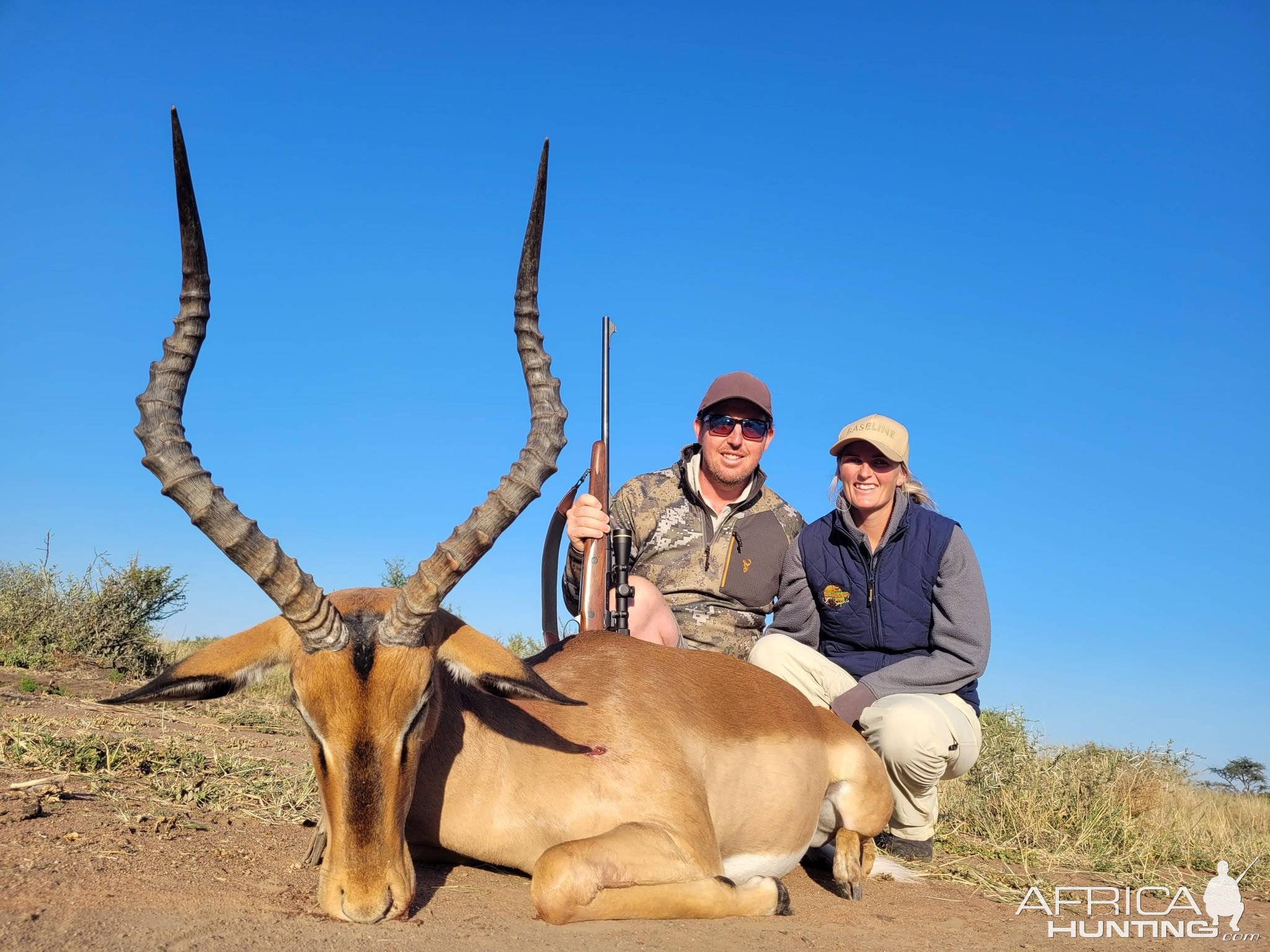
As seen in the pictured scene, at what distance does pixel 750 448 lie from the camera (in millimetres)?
8773

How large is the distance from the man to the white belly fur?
247 cm

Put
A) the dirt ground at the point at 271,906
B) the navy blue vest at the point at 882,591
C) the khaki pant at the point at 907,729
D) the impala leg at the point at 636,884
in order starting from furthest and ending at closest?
the navy blue vest at the point at 882,591
the khaki pant at the point at 907,729
the impala leg at the point at 636,884
the dirt ground at the point at 271,906

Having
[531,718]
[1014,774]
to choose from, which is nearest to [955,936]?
[531,718]

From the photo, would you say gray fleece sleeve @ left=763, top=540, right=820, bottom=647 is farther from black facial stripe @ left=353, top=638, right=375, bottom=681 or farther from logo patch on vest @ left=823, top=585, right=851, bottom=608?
black facial stripe @ left=353, top=638, right=375, bottom=681

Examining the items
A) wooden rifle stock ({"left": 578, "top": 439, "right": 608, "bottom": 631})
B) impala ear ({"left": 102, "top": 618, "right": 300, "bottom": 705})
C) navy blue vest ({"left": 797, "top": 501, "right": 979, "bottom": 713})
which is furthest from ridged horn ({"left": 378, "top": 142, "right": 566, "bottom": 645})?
navy blue vest ({"left": 797, "top": 501, "right": 979, "bottom": 713})

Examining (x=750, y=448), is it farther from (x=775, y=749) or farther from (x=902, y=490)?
(x=775, y=749)

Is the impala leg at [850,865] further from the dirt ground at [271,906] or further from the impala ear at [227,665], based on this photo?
the impala ear at [227,665]

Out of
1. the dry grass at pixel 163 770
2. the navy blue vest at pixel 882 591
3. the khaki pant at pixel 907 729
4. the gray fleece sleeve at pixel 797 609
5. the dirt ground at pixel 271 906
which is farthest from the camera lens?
the gray fleece sleeve at pixel 797 609

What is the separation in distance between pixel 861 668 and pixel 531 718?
327 cm

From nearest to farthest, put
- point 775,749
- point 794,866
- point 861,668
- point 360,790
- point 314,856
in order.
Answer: point 360,790, point 314,856, point 775,749, point 794,866, point 861,668

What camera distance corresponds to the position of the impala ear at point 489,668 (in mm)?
4473

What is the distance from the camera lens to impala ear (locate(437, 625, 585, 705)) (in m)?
4.47

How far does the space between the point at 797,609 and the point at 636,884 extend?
3.78 meters

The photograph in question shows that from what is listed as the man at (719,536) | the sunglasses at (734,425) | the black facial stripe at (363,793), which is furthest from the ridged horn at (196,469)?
the sunglasses at (734,425)
